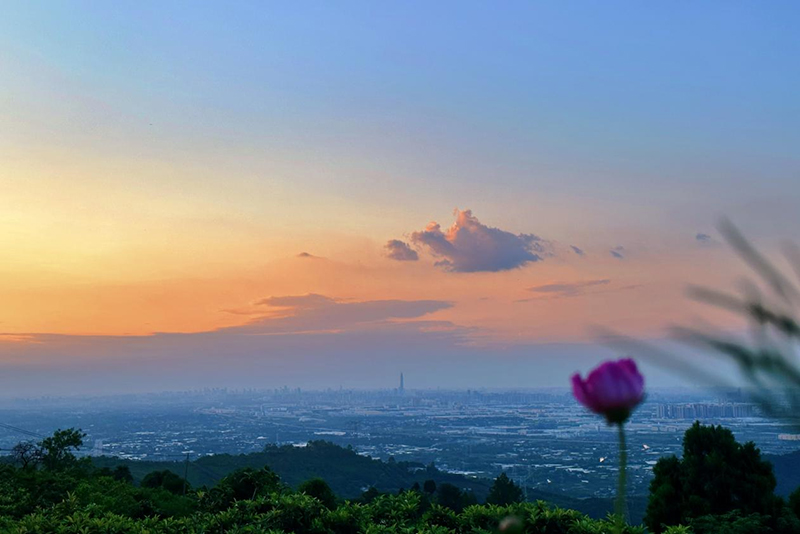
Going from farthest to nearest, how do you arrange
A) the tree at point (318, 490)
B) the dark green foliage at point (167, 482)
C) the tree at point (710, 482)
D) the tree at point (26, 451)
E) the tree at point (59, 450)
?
the tree at point (59, 450) → the tree at point (26, 451) → the dark green foliage at point (167, 482) → the tree at point (710, 482) → the tree at point (318, 490)

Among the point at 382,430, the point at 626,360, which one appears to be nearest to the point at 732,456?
the point at 626,360

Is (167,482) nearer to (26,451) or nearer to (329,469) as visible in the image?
(26,451)

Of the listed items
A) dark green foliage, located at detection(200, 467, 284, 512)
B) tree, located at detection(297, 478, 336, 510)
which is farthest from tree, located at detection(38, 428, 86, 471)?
tree, located at detection(297, 478, 336, 510)

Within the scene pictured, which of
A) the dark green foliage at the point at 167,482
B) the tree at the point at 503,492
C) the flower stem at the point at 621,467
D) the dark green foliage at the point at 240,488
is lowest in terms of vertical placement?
the tree at the point at 503,492

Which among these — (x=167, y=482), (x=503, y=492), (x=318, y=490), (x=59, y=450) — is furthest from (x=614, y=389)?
(x=503, y=492)

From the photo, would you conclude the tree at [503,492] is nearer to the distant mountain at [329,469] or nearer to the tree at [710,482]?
the tree at [710,482]

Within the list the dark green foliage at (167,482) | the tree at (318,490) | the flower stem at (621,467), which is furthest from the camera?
the dark green foliage at (167,482)

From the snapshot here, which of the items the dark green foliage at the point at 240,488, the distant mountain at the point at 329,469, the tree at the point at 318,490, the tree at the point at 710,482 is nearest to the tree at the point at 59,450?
the dark green foliage at the point at 240,488
